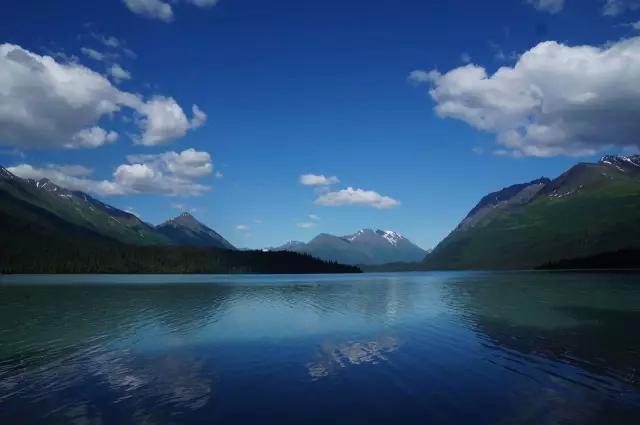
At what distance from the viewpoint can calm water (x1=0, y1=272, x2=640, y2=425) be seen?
801 inches

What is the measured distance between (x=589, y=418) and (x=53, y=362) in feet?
106

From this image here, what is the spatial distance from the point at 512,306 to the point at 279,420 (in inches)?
2452

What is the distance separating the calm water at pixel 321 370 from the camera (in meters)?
20.3

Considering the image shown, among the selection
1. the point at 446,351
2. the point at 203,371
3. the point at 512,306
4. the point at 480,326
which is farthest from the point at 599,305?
the point at 203,371

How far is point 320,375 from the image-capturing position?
91.6 feet

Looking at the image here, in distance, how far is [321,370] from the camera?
29.3 meters

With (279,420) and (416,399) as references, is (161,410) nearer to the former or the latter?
(279,420)

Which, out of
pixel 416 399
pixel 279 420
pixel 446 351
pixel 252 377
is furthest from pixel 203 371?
pixel 446 351

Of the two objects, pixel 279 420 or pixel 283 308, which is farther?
pixel 283 308

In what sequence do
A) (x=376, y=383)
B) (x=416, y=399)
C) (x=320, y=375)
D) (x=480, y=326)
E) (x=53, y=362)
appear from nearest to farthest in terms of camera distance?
1. (x=416, y=399)
2. (x=376, y=383)
3. (x=320, y=375)
4. (x=53, y=362)
5. (x=480, y=326)

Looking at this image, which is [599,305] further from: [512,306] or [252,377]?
[252,377]

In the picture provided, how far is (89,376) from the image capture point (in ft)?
88.6

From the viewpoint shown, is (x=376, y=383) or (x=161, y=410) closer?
(x=161, y=410)

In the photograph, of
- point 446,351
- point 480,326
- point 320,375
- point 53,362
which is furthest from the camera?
point 480,326
